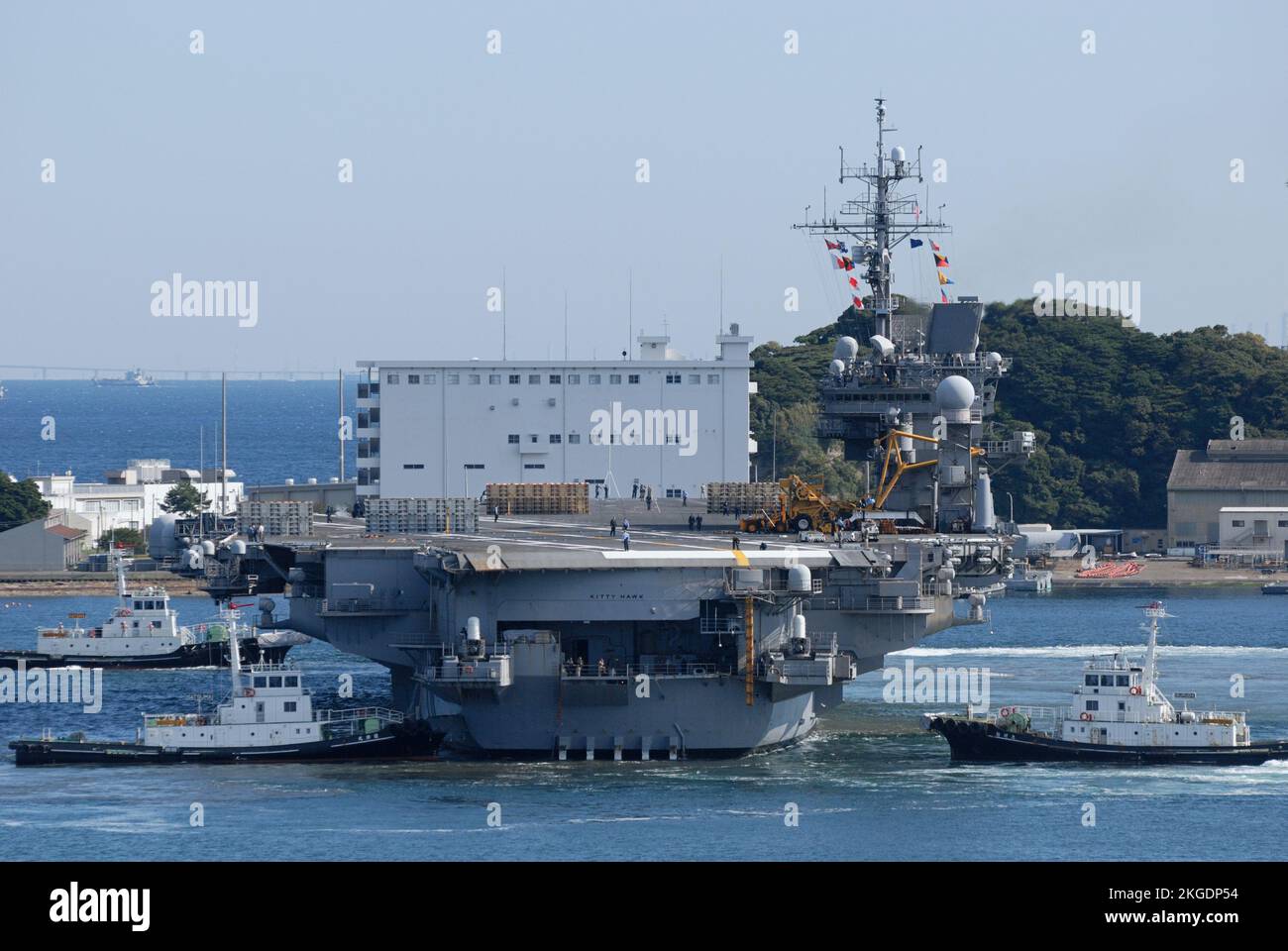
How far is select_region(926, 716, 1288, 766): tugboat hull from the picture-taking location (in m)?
46.6

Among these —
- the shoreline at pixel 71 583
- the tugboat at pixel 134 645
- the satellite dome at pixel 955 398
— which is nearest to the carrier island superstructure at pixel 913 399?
the satellite dome at pixel 955 398

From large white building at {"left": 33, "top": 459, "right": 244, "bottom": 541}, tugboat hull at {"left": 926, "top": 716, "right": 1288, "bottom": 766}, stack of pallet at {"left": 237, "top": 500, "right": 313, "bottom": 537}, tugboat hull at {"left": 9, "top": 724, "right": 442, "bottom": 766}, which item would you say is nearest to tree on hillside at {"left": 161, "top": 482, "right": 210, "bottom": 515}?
large white building at {"left": 33, "top": 459, "right": 244, "bottom": 541}

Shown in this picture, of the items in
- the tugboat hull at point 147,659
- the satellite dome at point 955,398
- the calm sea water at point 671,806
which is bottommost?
the calm sea water at point 671,806

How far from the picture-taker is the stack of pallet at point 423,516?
57.9 metres

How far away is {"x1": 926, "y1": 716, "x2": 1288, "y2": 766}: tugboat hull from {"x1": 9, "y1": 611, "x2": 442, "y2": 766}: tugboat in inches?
438

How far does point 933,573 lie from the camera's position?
163ft

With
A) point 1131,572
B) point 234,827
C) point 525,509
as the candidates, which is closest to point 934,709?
point 525,509

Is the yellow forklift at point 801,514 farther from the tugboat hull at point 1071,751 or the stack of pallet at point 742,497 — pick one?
the tugboat hull at point 1071,751

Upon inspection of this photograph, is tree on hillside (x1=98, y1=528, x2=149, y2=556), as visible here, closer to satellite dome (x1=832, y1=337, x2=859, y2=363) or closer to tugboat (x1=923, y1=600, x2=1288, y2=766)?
satellite dome (x1=832, y1=337, x2=859, y2=363)

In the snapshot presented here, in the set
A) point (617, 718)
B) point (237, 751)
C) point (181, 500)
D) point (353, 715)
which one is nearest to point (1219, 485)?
point (181, 500)

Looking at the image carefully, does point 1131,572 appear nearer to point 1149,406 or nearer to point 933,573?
point 1149,406

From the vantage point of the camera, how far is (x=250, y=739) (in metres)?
47.1

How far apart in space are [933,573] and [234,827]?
1742 centimetres

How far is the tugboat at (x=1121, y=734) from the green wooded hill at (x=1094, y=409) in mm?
62209
